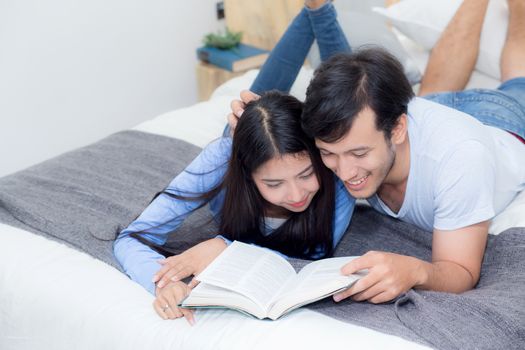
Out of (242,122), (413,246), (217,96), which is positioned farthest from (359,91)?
(217,96)

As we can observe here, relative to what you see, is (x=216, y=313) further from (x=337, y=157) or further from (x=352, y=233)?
(x=352, y=233)

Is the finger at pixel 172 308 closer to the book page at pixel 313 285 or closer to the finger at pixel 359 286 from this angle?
the book page at pixel 313 285

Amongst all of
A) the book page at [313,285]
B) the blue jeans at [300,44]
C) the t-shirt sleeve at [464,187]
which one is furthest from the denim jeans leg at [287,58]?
the book page at [313,285]

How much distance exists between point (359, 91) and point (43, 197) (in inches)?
30.3

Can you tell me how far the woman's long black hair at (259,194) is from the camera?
4.03 feet

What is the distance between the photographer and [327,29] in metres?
1.78

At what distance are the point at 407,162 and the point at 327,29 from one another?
0.62 meters

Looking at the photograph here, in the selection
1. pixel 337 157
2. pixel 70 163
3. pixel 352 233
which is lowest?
pixel 352 233

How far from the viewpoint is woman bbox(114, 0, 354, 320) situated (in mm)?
1222

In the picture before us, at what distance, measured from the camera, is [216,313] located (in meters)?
1.08

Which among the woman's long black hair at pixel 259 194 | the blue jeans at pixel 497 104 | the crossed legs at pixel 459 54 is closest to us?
the woman's long black hair at pixel 259 194

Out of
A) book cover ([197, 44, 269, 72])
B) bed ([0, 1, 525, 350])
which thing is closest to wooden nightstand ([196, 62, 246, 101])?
book cover ([197, 44, 269, 72])

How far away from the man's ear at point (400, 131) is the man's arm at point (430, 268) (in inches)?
7.6

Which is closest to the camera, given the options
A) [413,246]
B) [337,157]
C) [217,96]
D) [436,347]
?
[436,347]
